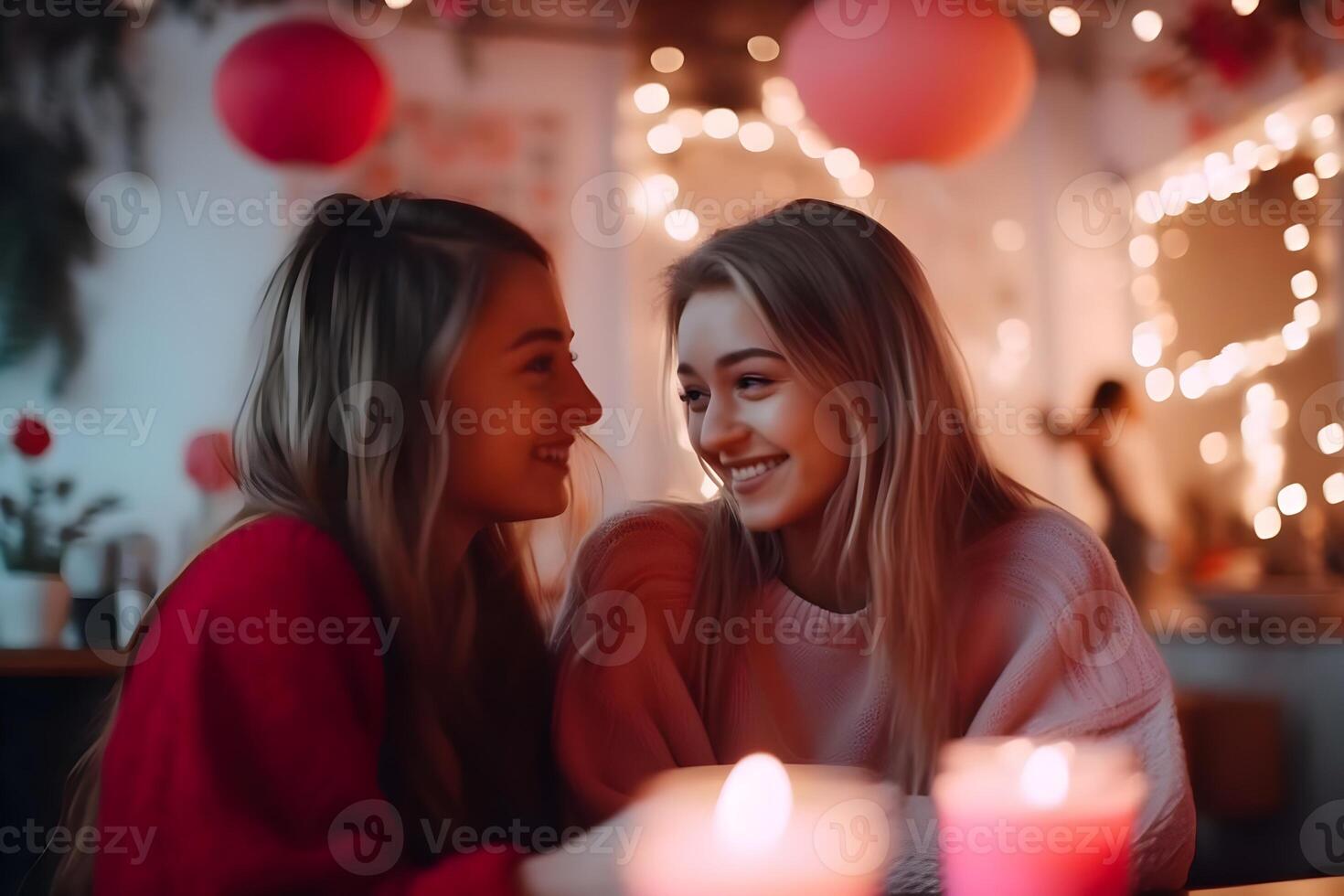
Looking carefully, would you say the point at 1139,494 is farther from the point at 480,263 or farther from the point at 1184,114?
the point at 480,263

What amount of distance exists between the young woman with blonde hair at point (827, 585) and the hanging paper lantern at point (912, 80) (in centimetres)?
14

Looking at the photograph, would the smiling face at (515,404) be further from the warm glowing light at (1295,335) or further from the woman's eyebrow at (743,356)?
the warm glowing light at (1295,335)

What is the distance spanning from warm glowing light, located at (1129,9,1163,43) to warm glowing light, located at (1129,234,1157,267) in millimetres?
190

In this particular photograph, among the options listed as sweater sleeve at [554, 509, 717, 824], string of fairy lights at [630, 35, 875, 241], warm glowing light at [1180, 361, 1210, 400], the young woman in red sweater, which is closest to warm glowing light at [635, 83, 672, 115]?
string of fairy lights at [630, 35, 875, 241]

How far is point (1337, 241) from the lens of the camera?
1.50m

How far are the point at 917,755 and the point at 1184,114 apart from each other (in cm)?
87

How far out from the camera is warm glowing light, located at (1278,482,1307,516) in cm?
142

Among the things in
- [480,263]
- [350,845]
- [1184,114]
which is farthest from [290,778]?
[1184,114]

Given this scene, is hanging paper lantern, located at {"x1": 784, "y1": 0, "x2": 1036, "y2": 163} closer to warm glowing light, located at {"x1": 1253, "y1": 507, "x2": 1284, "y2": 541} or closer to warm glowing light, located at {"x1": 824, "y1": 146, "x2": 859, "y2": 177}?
warm glowing light, located at {"x1": 824, "y1": 146, "x2": 859, "y2": 177}

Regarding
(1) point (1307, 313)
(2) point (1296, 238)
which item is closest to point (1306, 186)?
(2) point (1296, 238)

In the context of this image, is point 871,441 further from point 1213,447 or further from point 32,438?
point 1213,447

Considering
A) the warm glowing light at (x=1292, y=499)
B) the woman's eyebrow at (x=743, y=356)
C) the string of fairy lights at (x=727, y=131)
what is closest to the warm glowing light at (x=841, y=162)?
the string of fairy lights at (x=727, y=131)

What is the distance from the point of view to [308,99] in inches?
30.5

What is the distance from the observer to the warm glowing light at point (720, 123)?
0.83 m
